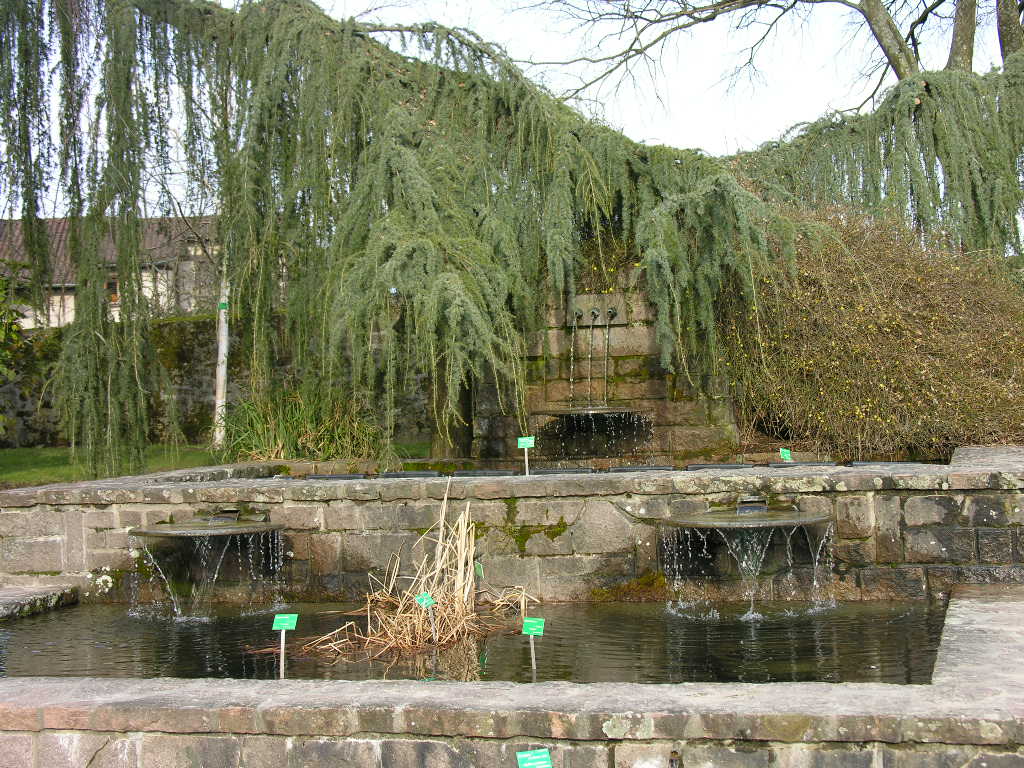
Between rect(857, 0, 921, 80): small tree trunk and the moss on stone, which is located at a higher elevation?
rect(857, 0, 921, 80): small tree trunk

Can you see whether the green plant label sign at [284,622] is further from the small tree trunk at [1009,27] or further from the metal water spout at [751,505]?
the small tree trunk at [1009,27]

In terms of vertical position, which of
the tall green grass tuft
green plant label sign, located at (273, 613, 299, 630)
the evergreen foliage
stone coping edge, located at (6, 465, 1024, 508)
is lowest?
green plant label sign, located at (273, 613, 299, 630)

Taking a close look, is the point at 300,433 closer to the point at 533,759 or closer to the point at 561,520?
the point at 561,520

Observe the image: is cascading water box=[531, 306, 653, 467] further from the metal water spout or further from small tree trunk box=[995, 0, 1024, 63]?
small tree trunk box=[995, 0, 1024, 63]

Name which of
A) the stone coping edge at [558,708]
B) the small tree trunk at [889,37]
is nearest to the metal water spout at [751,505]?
the stone coping edge at [558,708]

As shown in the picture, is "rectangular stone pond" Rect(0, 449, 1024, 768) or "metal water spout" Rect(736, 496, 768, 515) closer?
"rectangular stone pond" Rect(0, 449, 1024, 768)

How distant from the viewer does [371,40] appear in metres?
6.98

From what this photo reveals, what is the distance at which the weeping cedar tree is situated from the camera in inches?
226

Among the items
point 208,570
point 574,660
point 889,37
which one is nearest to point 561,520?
point 574,660

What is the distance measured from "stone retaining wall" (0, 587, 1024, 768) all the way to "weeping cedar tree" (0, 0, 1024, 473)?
8.33 ft

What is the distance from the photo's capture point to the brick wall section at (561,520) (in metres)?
4.89

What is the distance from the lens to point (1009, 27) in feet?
44.7

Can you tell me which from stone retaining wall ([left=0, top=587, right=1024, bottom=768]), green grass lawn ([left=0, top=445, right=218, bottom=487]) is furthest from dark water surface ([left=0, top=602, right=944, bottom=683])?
green grass lawn ([left=0, top=445, right=218, bottom=487])

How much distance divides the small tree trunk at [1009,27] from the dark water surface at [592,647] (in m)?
11.6
